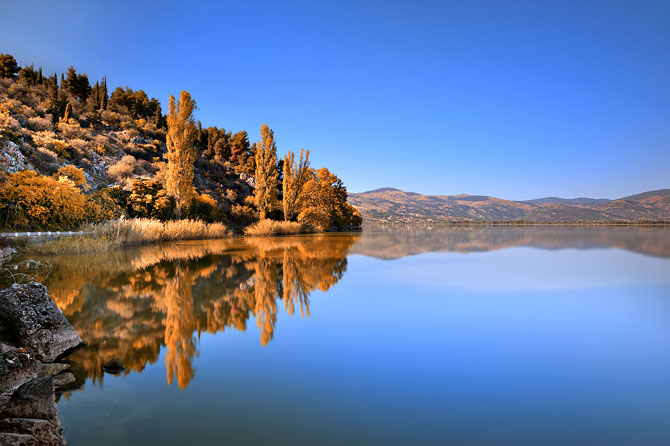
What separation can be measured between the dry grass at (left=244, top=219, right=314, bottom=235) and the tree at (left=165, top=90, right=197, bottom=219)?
6.32 metres

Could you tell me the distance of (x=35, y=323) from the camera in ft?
15.0

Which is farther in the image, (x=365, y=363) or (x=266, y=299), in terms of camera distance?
(x=266, y=299)

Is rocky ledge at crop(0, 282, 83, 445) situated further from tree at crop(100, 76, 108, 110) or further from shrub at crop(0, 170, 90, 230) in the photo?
tree at crop(100, 76, 108, 110)

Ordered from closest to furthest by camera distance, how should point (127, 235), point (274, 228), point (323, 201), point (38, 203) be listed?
point (38, 203) → point (127, 235) → point (274, 228) → point (323, 201)

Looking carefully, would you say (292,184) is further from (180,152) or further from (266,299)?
(266,299)

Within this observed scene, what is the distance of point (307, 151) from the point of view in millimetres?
39375

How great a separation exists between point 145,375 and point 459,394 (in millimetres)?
3397

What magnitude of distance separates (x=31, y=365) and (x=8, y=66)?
178 feet

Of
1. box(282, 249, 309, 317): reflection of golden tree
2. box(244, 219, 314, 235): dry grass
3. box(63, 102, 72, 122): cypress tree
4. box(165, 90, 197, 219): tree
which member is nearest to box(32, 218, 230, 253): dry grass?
box(165, 90, 197, 219): tree

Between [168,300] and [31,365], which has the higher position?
[31,365]

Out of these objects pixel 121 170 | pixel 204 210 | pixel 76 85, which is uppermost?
pixel 76 85

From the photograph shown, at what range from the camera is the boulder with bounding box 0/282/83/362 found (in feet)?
14.5

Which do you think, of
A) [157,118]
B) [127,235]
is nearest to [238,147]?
[157,118]

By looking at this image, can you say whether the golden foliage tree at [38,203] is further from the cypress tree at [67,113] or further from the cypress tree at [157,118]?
the cypress tree at [157,118]
